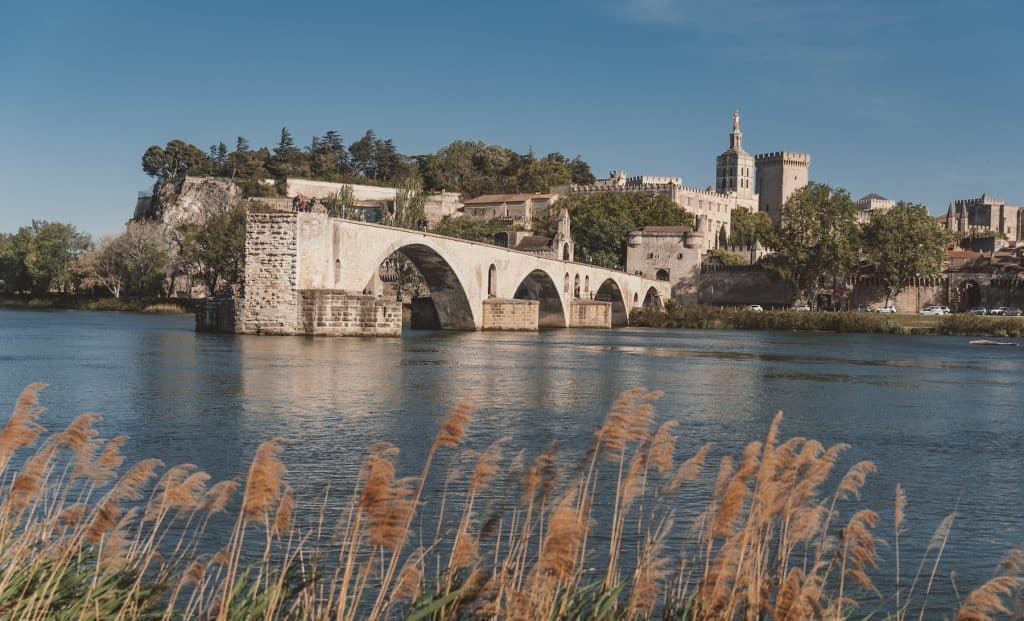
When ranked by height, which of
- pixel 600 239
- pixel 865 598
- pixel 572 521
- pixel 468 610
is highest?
pixel 600 239

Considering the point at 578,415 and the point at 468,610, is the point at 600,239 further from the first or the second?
the point at 468,610

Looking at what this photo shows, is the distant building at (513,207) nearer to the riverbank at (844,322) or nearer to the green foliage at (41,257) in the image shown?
the riverbank at (844,322)

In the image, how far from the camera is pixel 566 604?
6.18m

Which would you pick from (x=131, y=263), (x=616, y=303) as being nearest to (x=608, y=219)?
(x=616, y=303)

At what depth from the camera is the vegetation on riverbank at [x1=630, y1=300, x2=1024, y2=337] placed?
267ft

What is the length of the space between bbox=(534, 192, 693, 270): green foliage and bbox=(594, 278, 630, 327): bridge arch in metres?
13.2

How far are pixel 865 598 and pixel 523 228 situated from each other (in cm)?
11686

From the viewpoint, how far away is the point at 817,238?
102 metres

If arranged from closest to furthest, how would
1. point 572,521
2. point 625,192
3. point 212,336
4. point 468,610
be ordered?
point 572,521 → point 468,610 → point 212,336 → point 625,192

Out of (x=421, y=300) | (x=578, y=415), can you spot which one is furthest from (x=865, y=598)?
(x=421, y=300)

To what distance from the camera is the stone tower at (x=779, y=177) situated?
545 feet

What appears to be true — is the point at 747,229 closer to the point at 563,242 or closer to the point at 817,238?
the point at 817,238

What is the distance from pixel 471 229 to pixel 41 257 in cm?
4501

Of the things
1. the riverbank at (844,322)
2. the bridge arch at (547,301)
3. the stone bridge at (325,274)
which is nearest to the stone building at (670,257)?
the riverbank at (844,322)
